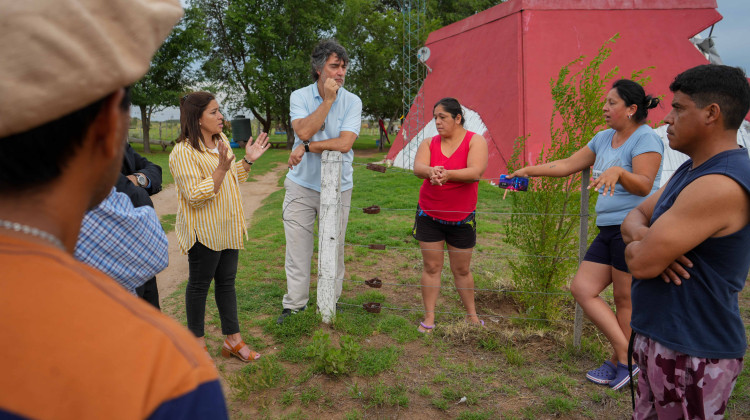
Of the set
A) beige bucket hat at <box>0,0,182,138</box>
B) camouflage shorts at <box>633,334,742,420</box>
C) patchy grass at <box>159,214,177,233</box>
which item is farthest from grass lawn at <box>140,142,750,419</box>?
patchy grass at <box>159,214,177,233</box>

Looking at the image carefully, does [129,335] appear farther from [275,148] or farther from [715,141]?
[275,148]

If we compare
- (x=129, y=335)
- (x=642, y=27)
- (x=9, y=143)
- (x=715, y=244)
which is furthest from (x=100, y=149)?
(x=642, y=27)

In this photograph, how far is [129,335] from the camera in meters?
0.63

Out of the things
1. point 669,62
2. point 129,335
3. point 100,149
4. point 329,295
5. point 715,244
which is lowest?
point 329,295

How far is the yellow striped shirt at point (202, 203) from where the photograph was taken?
128 inches

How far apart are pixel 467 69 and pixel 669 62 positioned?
4.76 meters

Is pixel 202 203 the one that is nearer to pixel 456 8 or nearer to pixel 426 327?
pixel 426 327

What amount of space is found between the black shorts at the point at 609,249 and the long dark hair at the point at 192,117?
2.85m

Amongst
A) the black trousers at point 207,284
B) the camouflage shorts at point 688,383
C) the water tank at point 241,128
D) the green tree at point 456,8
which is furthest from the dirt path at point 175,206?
the green tree at point 456,8

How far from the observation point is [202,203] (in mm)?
3350

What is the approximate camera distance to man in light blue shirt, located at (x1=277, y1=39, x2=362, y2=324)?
4.16 meters

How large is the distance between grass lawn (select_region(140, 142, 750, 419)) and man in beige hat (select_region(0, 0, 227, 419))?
2647 mm

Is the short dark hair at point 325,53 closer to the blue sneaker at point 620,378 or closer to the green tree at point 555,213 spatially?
the green tree at point 555,213

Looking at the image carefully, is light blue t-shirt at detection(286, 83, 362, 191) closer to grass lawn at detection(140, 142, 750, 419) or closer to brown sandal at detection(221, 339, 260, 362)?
grass lawn at detection(140, 142, 750, 419)
